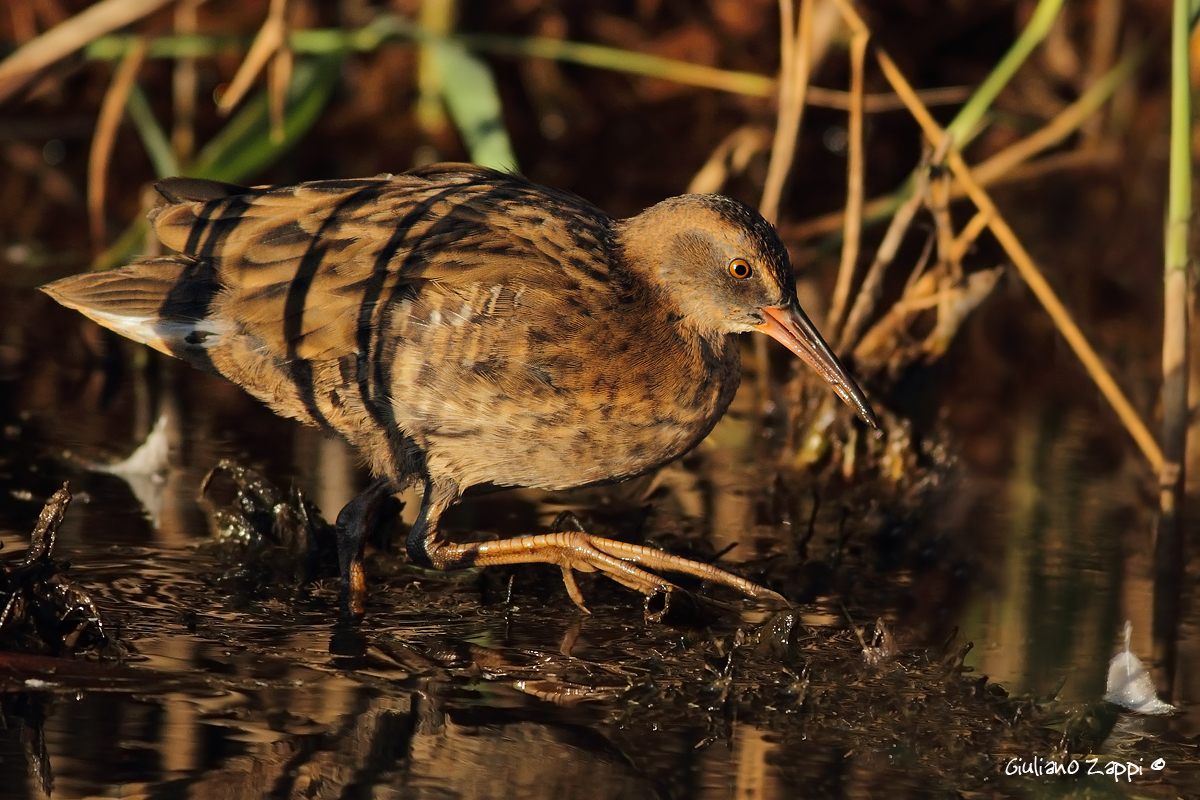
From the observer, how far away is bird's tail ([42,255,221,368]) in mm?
4746

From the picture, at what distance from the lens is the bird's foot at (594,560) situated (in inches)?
178

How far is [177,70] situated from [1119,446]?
495 cm

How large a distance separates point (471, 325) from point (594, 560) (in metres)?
0.72

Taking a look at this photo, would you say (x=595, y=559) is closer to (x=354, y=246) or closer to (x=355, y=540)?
(x=355, y=540)

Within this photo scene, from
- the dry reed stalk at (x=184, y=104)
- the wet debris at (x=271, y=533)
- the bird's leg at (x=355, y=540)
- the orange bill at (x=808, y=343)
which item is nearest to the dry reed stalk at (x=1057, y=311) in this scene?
the orange bill at (x=808, y=343)

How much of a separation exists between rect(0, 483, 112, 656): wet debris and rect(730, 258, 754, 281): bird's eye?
190 cm

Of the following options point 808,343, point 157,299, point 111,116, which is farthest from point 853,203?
point 111,116

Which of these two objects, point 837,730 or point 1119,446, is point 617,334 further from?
point 1119,446

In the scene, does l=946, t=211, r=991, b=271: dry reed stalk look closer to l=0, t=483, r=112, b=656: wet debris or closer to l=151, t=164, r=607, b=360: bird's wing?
l=151, t=164, r=607, b=360: bird's wing

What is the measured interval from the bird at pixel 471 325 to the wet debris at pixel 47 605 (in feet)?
2.42

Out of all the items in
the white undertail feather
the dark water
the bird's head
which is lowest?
the dark water

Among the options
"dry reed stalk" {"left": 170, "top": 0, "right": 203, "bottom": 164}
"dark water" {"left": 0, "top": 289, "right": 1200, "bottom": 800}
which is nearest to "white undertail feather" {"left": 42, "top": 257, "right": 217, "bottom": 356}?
"dark water" {"left": 0, "top": 289, "right": 1200, "bottom": 800}

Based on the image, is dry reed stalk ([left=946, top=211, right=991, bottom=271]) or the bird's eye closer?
the bird's eye

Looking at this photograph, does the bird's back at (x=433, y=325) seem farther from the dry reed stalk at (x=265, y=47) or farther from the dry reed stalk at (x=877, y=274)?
the dry reed stalk at (x=265, y=47)
